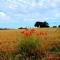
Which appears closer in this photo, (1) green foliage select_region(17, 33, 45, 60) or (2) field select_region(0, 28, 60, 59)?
(1) green foliage select_region(17, 33, 45, 60)

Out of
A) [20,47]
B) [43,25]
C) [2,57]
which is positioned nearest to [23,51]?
[20,47]

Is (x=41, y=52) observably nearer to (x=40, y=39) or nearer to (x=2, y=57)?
(x=40, y=39)

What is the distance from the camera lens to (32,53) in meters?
12.7

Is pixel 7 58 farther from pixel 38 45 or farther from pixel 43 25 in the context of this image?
pixel 43 25

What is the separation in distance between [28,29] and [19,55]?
165 cm

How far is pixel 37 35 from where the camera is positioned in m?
13.5

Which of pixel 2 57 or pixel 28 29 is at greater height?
pixel 28 29

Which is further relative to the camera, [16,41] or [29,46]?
[16,41]

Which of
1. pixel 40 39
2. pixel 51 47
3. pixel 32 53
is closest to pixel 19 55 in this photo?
pixel 32 53

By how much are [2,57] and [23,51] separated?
1853mm

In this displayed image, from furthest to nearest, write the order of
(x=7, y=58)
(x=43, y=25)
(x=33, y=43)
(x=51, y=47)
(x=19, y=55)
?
(x=43, y=25), (x=51, y=47), (x=33, y=43), (x=19, y=55), (x=7, y=58)

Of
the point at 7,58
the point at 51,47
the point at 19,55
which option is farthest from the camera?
the point at 51,47

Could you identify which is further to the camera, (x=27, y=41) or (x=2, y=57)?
(x=27, y=41)

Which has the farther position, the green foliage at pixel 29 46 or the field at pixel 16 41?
the field at pixel 16 41
